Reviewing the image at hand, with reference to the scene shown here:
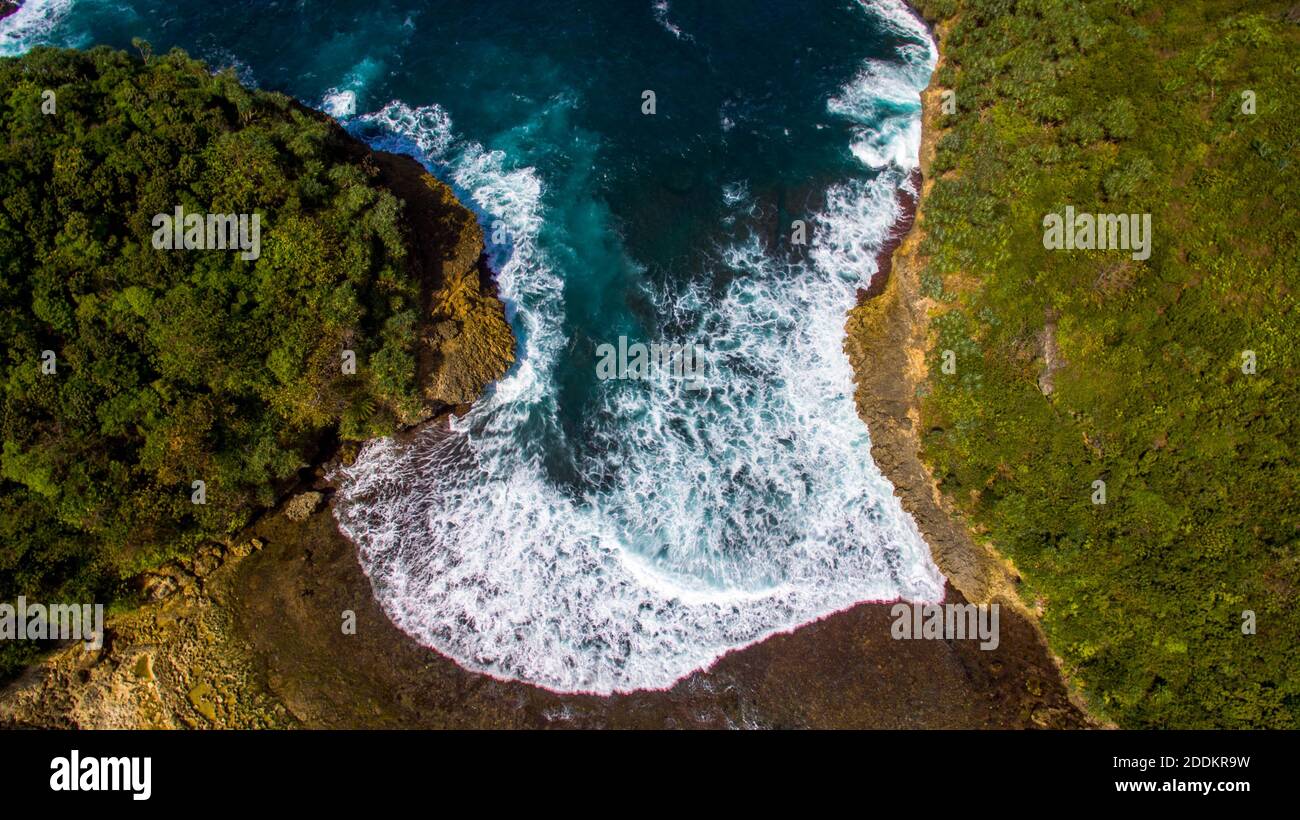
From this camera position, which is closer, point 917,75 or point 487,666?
point 487,666

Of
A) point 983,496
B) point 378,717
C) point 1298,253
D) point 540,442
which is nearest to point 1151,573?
point 983,496

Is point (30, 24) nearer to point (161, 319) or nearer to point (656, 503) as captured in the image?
point (161, 319)

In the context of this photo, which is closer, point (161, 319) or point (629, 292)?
point (161, 319)

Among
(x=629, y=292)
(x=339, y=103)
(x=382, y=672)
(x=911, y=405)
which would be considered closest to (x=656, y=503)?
(x=629, y=292)

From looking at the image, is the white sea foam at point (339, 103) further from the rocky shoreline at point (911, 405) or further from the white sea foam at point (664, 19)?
the rocky shoreline at point (911, 405)

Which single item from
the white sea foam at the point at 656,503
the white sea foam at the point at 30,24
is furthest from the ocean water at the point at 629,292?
the white sea foam at the point at 30,24

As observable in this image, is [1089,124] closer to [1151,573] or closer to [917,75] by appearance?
[917,75]
